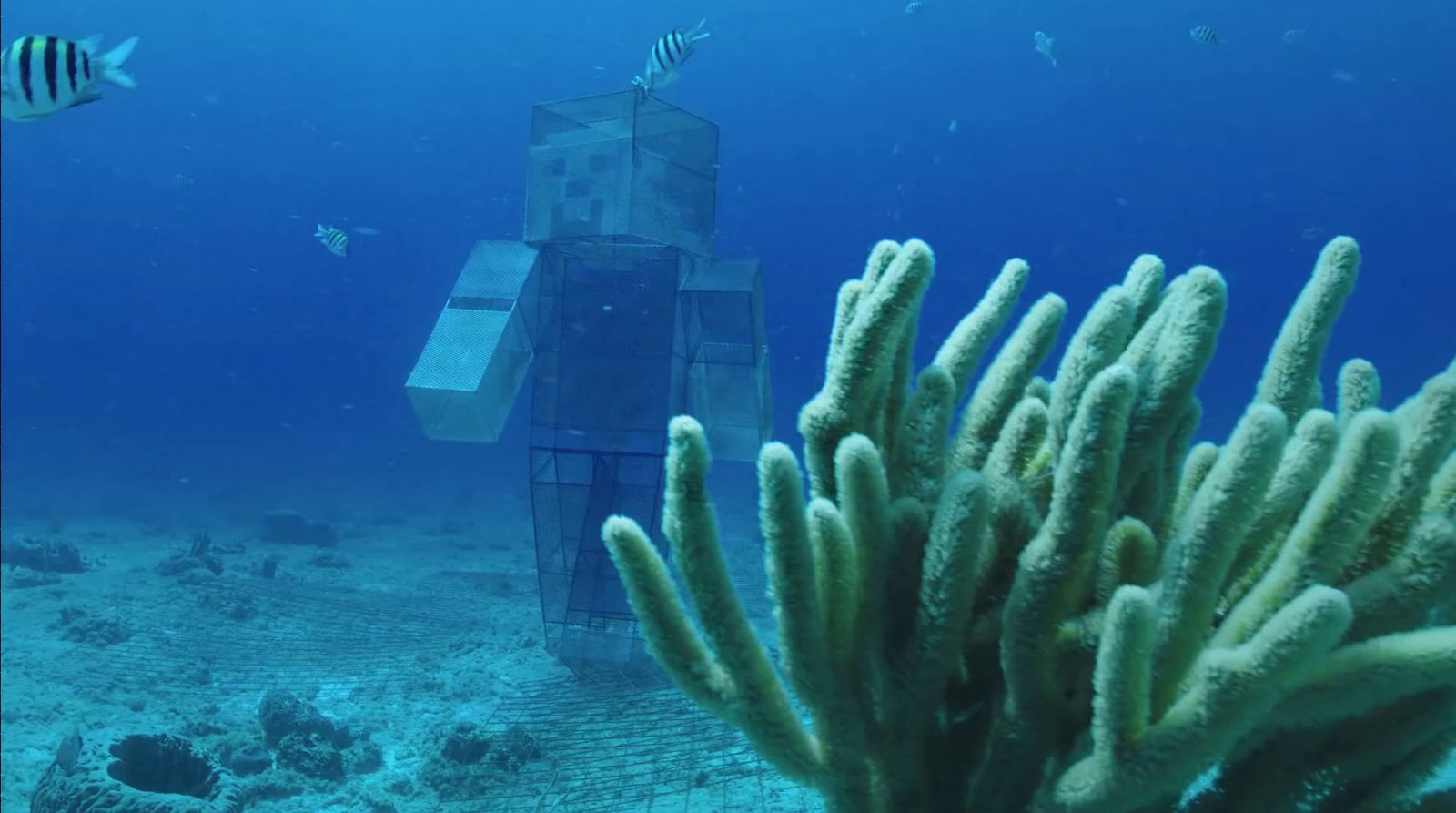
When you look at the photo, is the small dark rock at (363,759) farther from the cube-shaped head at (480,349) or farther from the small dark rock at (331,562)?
the small dark rock at (331,562)

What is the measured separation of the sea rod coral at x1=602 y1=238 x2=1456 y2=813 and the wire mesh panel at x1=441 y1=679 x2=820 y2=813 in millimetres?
3815

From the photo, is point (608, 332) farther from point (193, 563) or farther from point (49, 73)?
point (193, 563)

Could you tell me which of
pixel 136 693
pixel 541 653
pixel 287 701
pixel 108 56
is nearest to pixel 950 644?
pixel 108 56

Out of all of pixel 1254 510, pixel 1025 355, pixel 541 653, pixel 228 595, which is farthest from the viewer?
pixel 228 595

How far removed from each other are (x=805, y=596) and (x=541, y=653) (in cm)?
873

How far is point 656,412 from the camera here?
21.1ft

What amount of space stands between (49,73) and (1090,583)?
5327 millimetres

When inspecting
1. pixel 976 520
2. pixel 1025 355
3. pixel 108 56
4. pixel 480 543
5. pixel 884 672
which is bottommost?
pixel 480 543

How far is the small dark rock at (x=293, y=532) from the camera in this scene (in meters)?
20.1

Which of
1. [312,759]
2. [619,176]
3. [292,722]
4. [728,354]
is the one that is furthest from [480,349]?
[292,722]

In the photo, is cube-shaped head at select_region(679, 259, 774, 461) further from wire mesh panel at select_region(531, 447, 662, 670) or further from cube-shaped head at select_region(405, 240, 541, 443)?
cube-shaped head at select_region(405, 240, 541, 443)

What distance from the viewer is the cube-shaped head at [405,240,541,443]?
19.6 ft

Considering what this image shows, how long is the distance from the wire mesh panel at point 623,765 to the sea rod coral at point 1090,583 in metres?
3.82

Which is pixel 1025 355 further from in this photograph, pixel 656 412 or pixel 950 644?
pixel 656 412
